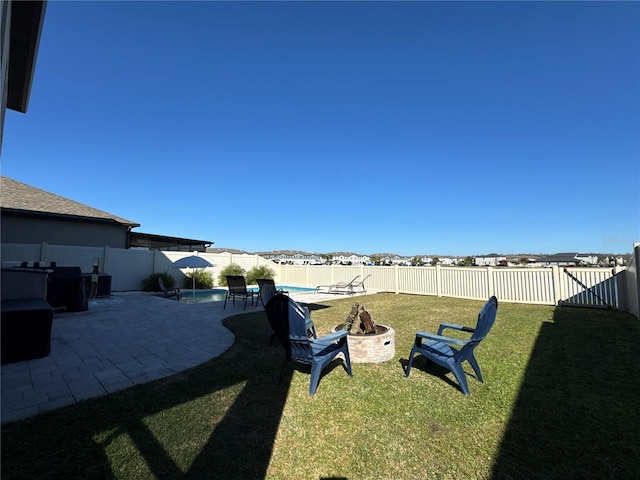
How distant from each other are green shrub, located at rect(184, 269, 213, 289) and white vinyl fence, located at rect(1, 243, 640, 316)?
46 cm

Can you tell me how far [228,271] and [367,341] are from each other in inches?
580

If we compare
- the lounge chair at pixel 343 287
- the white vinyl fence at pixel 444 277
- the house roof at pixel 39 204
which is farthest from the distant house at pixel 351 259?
the house roof at pixel 39 204

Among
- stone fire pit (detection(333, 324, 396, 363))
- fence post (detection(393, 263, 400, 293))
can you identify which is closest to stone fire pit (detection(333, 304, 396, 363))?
stone fire pit (detection(333, 324, 396, 363))

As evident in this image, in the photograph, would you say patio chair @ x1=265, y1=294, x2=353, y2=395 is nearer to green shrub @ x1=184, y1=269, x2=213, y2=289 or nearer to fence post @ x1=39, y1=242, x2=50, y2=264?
fence post @ x1=39, y1=242, x2=50, y2=264

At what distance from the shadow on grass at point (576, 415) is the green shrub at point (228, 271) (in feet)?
51.0

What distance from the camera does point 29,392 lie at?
10.0 feet

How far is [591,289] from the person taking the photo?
9.13m

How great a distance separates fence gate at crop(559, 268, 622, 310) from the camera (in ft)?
28.9

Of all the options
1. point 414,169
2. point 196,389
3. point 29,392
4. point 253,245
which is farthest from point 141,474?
point 253,245

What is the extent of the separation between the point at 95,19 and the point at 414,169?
57.5ft

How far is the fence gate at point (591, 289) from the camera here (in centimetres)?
880

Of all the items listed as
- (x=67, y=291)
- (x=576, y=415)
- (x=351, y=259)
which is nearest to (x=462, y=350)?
(x=576, y=415)

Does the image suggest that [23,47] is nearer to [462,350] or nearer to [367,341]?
[367,341]

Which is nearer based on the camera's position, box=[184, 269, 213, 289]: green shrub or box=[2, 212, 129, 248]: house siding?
box=[2, 212, 129, 248]: house siding
